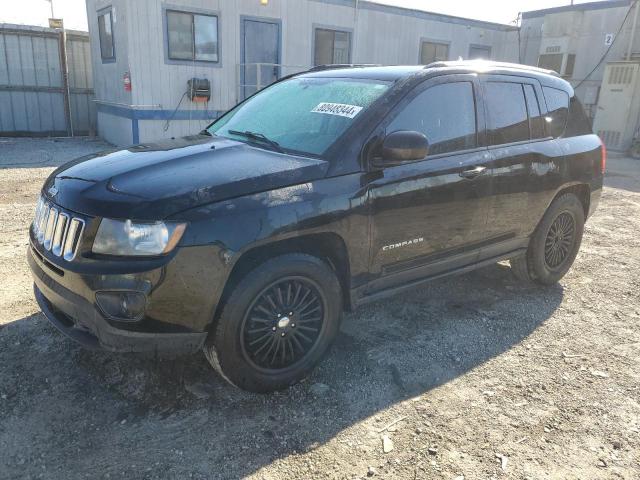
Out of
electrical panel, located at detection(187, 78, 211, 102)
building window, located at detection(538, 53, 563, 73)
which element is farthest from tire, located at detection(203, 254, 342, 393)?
building window, located at detection(538, 53, 563, 73)

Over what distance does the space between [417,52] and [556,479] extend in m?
14.8

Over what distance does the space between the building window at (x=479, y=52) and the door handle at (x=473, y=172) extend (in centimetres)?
1503

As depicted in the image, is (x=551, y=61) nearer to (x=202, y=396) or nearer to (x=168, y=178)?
(x=168, y=178)

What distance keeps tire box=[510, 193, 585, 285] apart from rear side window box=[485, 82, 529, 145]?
2.69 ft

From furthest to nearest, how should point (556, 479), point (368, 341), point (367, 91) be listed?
point (368, 341)
point (367, 91)
point (556, 479)

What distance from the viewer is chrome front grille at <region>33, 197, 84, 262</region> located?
2.61 m

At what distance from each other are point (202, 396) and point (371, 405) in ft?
3.23

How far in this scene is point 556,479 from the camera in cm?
248

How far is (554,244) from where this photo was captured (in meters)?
4.66

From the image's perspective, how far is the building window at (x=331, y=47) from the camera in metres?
13.7

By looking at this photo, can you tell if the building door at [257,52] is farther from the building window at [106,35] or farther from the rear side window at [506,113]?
the rear side window at [506,113]

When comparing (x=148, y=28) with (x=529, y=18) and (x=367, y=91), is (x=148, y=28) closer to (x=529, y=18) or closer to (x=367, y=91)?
(x=367, y=91)

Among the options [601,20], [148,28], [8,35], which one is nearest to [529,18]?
[601,20]

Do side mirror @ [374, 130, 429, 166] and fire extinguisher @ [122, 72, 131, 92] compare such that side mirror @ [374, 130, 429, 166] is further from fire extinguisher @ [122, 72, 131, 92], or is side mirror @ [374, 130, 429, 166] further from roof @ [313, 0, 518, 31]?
roof @ [313, 0, 518, 31]
